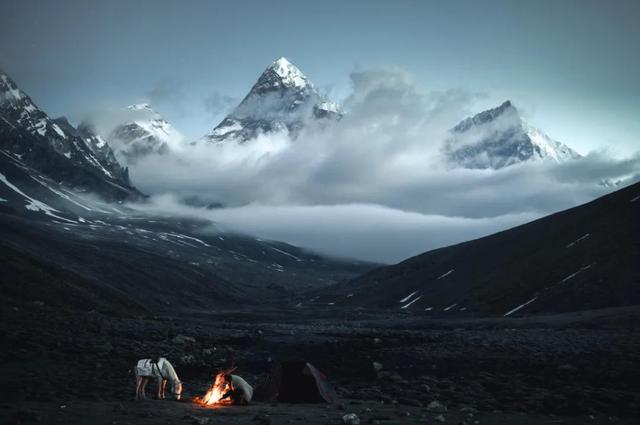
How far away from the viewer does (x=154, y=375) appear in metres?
21.5

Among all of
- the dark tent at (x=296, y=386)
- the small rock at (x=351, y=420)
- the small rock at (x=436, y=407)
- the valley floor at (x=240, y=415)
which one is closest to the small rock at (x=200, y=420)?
the valley floor at (x=240, y=415)

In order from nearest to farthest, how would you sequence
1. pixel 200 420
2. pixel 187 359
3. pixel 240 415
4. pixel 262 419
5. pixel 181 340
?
1. pixel 200 420
2. pixel 262 419
3. pixel 240 415
4. pixel 187 359
5. pixel 181 340

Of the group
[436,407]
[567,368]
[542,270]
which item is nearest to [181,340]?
[436,407]

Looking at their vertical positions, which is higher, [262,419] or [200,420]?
[200,420]

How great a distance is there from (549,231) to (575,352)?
101971 mm

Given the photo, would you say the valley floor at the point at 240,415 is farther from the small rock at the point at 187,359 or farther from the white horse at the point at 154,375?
the small rock at the point at 187,359

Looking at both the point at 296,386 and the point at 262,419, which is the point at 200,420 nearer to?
the point at 262,419

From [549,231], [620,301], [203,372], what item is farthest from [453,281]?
[203,372]

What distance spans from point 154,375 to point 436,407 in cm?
1196

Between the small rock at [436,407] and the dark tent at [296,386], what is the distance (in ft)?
14.5

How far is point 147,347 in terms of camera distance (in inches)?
1406

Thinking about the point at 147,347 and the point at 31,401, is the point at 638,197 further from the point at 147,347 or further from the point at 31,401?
the point at 31,401

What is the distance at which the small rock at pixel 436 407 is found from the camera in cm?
2153

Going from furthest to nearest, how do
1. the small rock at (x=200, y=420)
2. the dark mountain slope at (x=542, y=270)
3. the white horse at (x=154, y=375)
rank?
the dark mountain slope at (x=542, y=270) < the white horse at (x=154, y=375) < the small rock at (x=200, y=420)
